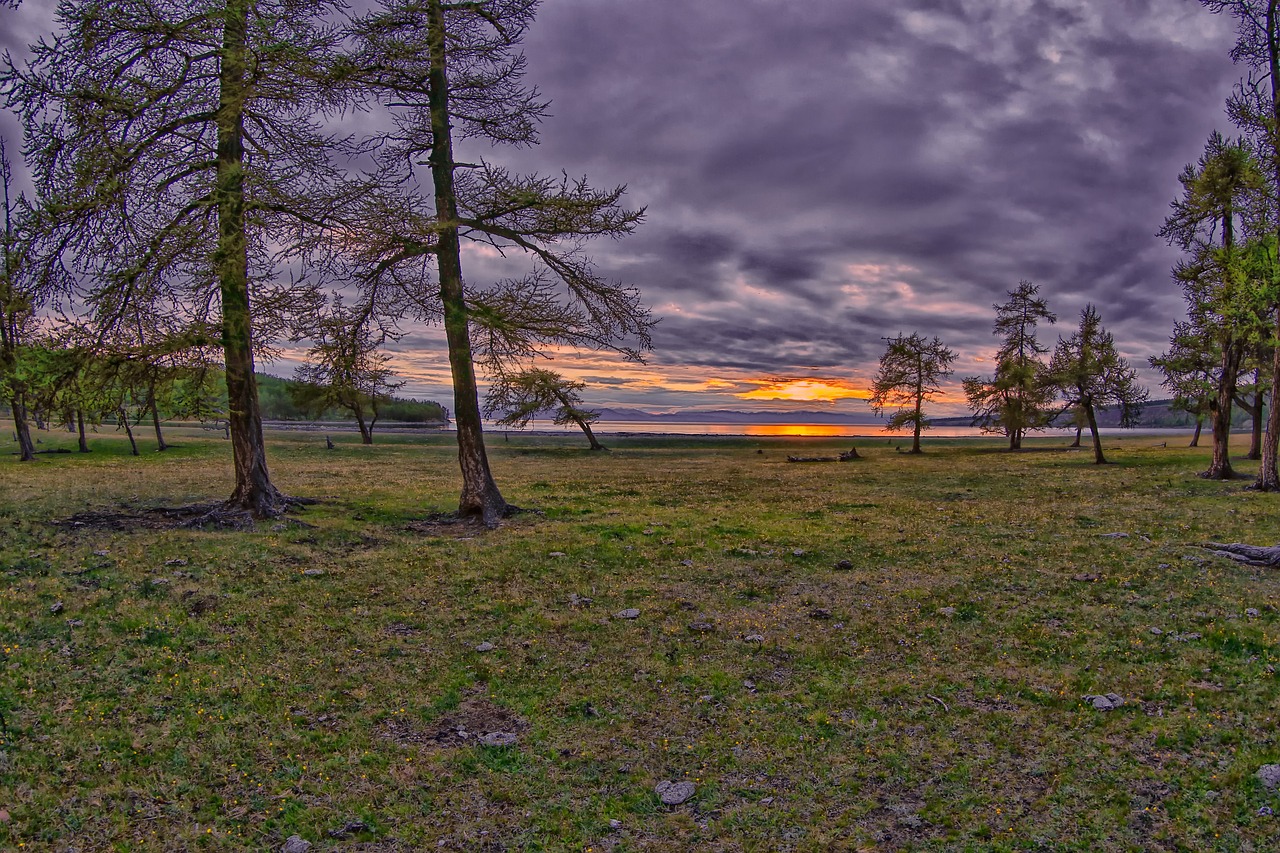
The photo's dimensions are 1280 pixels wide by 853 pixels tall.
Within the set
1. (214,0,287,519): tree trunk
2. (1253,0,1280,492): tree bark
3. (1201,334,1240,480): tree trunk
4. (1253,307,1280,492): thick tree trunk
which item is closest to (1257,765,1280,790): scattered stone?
(214,0,287,519): tree trunk

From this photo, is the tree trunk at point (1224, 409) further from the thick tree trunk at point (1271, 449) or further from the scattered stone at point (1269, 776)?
the scattered stone at point (1269, 776)

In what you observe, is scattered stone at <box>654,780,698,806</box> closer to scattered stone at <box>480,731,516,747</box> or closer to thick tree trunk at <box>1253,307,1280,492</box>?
scattered stone at <box>480,731,516,747</box>

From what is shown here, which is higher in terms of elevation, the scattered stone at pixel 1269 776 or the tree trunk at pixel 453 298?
the tree trunk at pixel 453 298

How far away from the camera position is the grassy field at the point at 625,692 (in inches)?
179

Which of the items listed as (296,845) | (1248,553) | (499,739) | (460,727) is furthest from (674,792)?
(1248,553)

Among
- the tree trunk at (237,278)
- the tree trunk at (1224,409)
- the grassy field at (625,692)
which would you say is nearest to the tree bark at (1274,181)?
the tree trunk at (1224,409)

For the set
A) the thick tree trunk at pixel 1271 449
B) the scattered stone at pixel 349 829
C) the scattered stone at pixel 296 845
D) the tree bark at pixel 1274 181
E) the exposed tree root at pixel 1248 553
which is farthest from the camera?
the thick tree trunk at pixel 1271 449

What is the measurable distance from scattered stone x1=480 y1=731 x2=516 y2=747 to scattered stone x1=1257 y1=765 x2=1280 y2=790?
6344mm

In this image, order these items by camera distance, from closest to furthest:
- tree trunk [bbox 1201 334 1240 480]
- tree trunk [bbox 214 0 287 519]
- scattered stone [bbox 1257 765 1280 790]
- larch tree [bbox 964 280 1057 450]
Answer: scattered stone [bbox 1257 765 1280 790]
tree trunk [bbox 214 0 287 519]
tree trunk [bbox 1201 334 1240 480]
larch tree [bbox 964 280 1057 450]

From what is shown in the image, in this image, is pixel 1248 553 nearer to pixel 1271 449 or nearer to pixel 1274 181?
pixel 1271 449

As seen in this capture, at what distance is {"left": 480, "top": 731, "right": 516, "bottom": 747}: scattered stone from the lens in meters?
5.66

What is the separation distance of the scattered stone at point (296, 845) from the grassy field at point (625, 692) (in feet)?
0.30

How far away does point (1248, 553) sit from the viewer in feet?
38.1

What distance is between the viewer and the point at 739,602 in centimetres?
987
